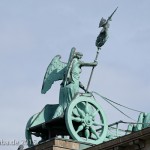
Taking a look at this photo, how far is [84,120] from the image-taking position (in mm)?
28625

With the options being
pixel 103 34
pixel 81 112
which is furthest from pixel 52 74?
pixel 103 34

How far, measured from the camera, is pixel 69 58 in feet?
98.2

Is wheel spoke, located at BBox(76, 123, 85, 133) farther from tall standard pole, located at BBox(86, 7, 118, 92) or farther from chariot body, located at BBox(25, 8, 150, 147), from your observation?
tall standard pole, located at BBox(86, 7, 118, 92)

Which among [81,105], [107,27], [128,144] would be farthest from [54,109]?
[128,144]

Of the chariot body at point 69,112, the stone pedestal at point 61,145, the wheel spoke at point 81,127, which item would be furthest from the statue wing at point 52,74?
the stone pedestal at point 61,145

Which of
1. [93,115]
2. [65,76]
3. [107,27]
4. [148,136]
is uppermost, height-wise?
[107,27]

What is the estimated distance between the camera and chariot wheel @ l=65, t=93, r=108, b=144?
28172mm

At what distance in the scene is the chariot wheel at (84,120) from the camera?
28172 mm

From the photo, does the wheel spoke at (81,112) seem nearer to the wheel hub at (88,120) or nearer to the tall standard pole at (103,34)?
the wheel hub at (88,120)

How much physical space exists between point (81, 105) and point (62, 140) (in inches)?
105

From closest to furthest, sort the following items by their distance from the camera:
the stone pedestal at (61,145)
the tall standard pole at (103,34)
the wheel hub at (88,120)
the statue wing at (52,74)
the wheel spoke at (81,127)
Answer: the stone pedestal at (61,145), the wheel spoke at (81,127), the wheel hub at (88,120), the statue wing at (52,74), the tall standard pole at (103,34)

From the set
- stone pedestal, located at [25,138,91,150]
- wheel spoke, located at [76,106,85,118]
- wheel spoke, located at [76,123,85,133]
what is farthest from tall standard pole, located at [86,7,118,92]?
stone pedestal, located at [25,138,91,150]

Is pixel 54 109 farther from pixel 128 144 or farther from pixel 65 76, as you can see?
pixel 128 144

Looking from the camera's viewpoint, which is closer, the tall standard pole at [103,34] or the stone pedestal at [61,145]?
the stone pedestal at [61,145]
